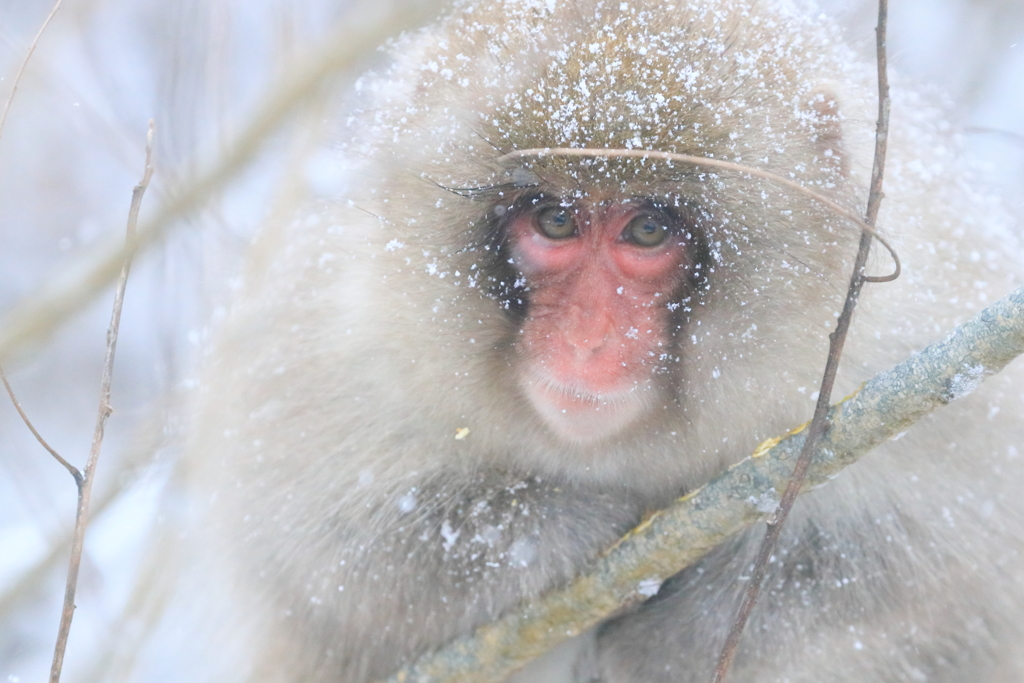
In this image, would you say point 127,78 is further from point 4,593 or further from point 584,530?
point 584,530

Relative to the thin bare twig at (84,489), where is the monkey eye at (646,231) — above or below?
below

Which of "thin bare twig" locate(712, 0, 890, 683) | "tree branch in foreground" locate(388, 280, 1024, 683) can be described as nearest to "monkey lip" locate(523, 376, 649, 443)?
"tree branch in foreground" locate(388, 280, 1024, 683)

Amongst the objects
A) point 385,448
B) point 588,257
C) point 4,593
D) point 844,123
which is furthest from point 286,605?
point 844,123

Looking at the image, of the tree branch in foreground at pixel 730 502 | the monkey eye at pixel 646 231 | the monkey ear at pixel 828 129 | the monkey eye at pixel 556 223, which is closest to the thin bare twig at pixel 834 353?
the tree branch in foreground at pixel 730 502

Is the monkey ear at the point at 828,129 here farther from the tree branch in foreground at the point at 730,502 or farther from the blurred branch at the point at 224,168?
the blurred branch at the point at 224,168

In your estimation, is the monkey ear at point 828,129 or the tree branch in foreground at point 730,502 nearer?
the tree branch in foreground at point 730,502

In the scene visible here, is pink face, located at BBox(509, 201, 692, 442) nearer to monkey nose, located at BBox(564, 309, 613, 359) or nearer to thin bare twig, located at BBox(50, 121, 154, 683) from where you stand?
monkey nose, located at BBox(564, 309, 613, 359)

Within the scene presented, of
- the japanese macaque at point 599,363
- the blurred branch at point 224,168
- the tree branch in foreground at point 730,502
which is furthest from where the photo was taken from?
the blurred branch at point 224,168

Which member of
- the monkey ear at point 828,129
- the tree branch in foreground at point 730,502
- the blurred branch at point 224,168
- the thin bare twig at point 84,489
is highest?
the blurred branch at point 224,168
